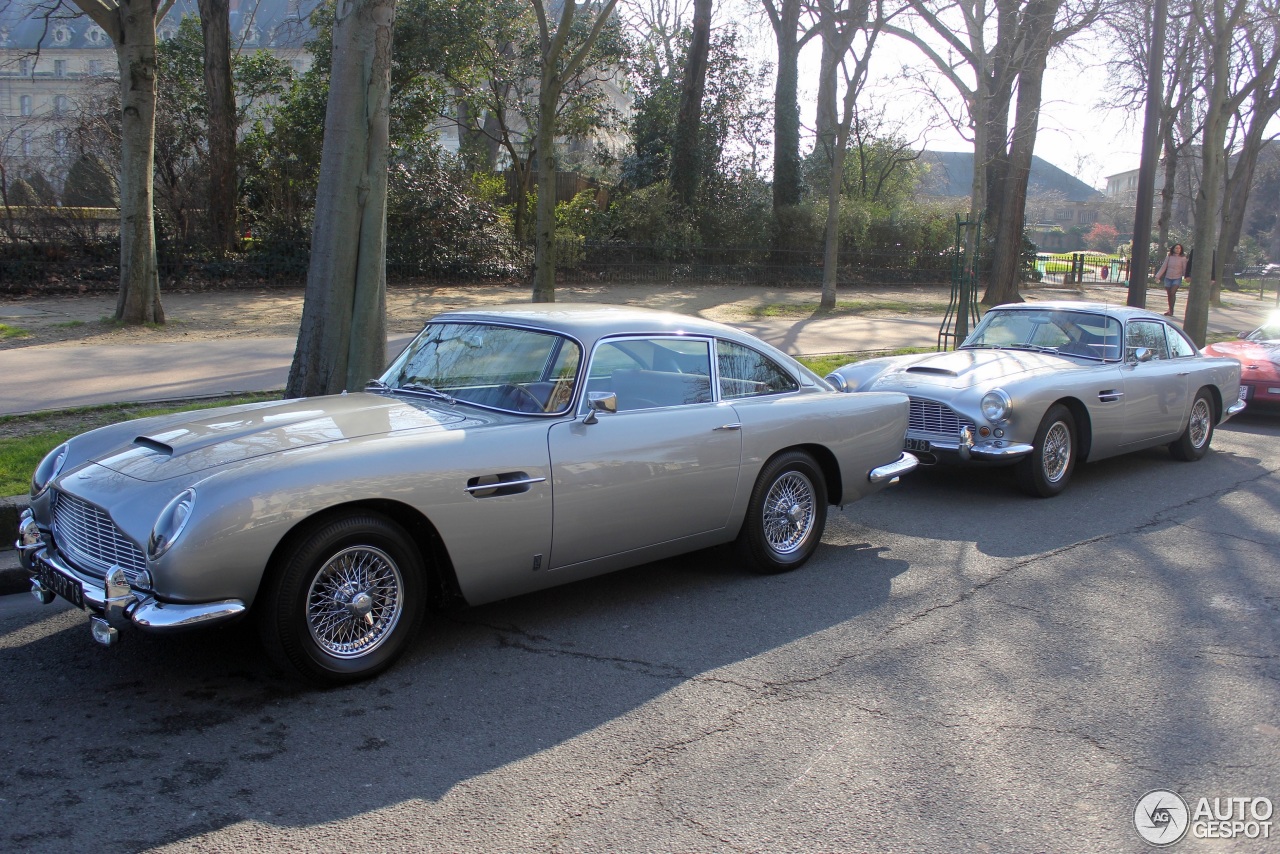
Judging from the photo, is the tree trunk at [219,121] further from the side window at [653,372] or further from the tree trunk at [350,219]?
the side window at [653,372]

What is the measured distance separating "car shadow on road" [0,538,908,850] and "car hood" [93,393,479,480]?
0.77 m

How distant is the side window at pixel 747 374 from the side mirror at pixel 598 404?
3.17 ft

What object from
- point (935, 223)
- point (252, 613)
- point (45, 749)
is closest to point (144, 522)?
point (252, 613)

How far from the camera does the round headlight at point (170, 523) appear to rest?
3.60 m

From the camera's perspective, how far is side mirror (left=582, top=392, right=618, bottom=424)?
4.71 m

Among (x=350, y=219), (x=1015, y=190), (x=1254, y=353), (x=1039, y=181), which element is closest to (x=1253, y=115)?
(x=1015, y=190)

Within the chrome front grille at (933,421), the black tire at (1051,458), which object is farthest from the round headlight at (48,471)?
the black tire at (1051,458)

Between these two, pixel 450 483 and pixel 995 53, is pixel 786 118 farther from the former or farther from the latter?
pixel 450 483

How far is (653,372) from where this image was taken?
532 cm

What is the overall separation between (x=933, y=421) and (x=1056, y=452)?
1.09 m

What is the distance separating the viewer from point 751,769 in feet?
11.7

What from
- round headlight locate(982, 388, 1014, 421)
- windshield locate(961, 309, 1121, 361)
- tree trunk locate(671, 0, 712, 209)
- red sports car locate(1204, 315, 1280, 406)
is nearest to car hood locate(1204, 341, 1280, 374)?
red sports car locate(1204, 315, 1280, 406)

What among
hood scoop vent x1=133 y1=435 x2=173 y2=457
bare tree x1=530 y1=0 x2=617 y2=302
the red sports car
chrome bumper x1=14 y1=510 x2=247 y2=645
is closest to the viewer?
chrome bumper x1=14 y1=510 x2=247 y2=645

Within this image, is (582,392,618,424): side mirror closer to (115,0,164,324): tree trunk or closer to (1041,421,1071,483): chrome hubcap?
(1041,421,1071,483): chrome hubcap
